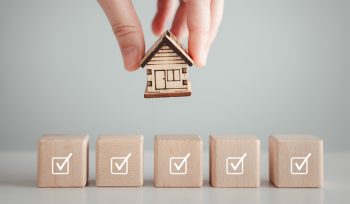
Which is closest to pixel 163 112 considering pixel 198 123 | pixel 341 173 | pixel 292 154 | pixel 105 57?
pixel 198 123

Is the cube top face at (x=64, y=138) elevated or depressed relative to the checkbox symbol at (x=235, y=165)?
elevated

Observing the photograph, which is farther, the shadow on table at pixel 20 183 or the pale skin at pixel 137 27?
the shadow on table at pixel 20 183

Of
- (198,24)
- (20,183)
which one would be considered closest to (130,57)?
(198,24)

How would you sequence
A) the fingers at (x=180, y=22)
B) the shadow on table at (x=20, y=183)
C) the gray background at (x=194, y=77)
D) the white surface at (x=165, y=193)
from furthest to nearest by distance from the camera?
the gray background at (x=194, y=77), the fingers at (x=180, y=22), the shadow on table at (x=20, y=183), the white surface at (x=165, y=193)

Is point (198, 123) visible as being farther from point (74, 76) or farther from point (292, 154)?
point (292, 154)

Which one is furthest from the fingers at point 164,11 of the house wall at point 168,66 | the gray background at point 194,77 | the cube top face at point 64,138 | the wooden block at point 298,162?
the gray background at point 194,77

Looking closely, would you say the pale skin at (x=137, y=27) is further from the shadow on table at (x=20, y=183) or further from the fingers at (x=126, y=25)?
the shadow on table at (x=20, y=183)

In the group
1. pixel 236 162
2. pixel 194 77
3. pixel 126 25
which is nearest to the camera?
pixel 126 25

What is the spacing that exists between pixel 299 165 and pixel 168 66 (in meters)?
0.51

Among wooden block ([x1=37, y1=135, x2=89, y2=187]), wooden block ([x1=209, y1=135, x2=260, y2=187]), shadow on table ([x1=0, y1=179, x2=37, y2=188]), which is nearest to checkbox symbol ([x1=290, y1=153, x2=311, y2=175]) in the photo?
wooden block ([x1=209, y1=135, x2=260, y2=187])

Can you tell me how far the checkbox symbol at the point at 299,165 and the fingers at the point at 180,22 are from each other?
65cm

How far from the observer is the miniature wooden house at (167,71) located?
2092 millimetres

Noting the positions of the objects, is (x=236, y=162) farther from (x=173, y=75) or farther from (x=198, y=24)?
(x=198, y=24)

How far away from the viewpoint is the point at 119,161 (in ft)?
7.04
